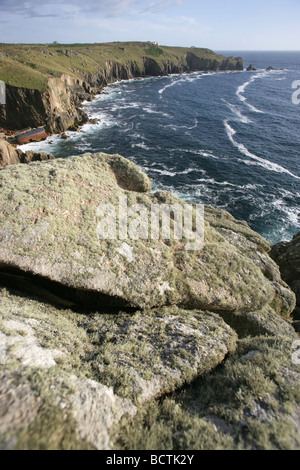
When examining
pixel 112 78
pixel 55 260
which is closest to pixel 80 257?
pixel 55 260

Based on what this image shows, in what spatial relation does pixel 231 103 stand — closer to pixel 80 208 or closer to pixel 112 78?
pixel 112 78

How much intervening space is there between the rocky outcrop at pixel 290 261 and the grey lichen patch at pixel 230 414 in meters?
16.8

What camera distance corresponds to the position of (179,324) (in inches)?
496

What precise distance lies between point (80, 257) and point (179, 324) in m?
6.65

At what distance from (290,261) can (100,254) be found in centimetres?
2336

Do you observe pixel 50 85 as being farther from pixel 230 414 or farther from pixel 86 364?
pixel 230 414

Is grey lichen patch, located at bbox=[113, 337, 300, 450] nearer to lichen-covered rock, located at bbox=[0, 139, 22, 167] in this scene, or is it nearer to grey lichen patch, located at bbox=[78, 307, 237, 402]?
grey lichen patch, located at bbox=[78, 307, 237, 402]

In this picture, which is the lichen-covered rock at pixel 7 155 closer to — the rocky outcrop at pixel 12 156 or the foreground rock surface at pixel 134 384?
the rocky outcrop at pixel 12 156

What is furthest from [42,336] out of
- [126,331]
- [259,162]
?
[259,162]

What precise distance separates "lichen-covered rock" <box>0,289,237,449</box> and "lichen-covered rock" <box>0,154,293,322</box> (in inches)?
55.3

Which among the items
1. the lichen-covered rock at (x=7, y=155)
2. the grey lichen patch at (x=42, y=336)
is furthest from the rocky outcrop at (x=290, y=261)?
the lichen-covered rock at (x=7, y=155)

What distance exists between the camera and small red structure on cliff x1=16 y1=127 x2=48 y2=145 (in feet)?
210

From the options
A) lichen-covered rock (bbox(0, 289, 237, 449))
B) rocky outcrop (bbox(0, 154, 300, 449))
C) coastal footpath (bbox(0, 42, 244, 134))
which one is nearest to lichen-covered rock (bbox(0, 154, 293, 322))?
rocky outcrop (bbox(0, 154, 300, 449))
